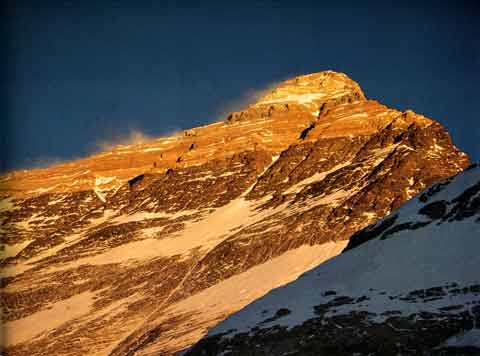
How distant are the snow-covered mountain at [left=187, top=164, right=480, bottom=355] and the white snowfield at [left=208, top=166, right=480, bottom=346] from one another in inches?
3.8

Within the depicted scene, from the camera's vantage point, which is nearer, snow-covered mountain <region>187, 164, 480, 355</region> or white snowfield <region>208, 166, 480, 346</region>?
snow-covered mountain <region>187, 164, 480, 355</region>

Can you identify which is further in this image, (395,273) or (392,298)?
(395,273)

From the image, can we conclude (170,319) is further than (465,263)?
Yes

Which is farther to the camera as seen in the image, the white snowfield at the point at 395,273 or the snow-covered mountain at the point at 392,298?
the white snowfield at the point at 395,273

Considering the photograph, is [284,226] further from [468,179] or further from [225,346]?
[225,346]

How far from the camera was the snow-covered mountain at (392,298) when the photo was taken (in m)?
67.2

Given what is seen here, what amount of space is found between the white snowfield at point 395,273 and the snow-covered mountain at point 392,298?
0.10m

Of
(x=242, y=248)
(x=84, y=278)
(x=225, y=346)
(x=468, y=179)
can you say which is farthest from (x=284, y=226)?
(x=225, y=346)

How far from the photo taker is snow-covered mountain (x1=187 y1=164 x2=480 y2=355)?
220ft

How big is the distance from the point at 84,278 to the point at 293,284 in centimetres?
10146

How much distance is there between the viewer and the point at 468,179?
90.8 m

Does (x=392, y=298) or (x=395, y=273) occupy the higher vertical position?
(x=395, y=273)

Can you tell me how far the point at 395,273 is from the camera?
8050 centimetres

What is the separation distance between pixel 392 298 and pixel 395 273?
18.0 feet
